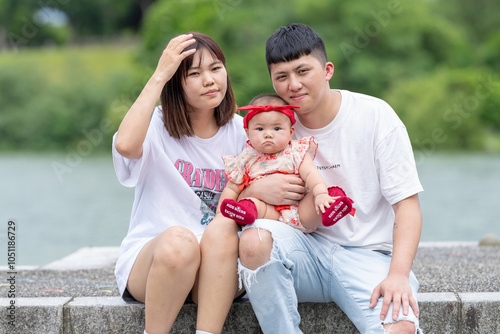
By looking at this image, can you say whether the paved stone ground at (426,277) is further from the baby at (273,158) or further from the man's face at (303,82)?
the man's face at (303,82)

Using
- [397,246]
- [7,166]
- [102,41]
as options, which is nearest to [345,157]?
[397,246]

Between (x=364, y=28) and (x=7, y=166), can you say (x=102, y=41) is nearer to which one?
(x=364, y=28)

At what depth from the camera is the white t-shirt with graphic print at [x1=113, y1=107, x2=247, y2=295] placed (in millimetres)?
3174

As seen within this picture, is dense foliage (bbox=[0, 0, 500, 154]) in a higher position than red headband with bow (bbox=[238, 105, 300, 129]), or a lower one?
lower

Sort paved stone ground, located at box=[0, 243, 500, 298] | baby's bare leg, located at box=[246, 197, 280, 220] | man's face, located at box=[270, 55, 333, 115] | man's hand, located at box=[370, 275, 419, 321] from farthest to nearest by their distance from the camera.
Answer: paved stone ground, located at box=[0, 243, 500, 298]
man's face, located at box=[270, 55, 333, 115]
baby's bare leg, located at box=[246, 197, 280, 220]
man's hand, located at box=[370, 275, 419, 321]

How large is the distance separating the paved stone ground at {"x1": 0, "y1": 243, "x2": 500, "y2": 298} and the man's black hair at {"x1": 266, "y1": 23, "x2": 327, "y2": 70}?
1.41 m

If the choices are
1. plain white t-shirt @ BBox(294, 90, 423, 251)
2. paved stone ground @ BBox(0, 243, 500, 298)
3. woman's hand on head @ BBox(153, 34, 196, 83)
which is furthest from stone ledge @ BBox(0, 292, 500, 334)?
woman's hand on head @ BBox(153, 34, 196, 83)

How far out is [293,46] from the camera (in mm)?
3150

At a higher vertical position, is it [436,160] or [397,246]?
[397,246]

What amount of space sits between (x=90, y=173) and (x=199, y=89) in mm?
21008

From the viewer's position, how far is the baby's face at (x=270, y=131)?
312cm

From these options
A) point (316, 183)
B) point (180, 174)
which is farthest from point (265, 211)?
point (180, 174)

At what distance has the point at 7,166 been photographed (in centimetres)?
2631

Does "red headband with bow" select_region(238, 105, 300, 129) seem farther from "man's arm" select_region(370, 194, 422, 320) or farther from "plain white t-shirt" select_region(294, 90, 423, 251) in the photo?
"man's arm" select_region(370, 194, 422, 320)
